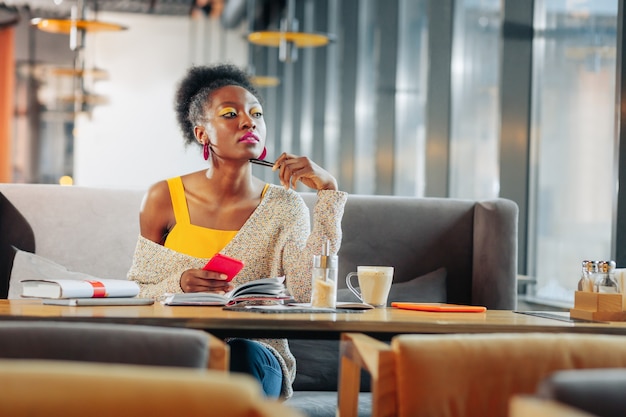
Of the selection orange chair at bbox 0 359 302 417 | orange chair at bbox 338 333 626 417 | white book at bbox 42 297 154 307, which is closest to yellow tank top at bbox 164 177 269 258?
white book at bbox 42 297 154 307

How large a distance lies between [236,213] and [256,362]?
674mm

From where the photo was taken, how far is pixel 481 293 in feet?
11.2

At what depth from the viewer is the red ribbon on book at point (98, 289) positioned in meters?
2.32

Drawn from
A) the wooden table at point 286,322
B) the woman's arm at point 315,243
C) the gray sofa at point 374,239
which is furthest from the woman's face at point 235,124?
the wooden table at point 286,322

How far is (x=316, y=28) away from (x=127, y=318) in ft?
27.0

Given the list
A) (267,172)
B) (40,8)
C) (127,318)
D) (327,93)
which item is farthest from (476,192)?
(40,8)

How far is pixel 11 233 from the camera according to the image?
11.0ft

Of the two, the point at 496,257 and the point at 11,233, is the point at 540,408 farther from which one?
the point at 11,233

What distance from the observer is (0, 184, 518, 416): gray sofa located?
11.0 ft

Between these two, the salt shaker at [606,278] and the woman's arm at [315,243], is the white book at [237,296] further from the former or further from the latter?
the salt shaker at [606,278]

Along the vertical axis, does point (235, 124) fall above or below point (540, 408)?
above

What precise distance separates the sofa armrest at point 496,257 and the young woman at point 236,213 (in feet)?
2.35

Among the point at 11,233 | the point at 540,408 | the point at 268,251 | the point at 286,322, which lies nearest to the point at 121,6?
the point at 11,233

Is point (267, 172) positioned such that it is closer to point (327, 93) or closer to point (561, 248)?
point (327, 93)
